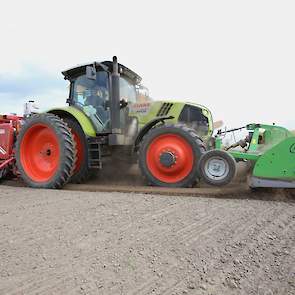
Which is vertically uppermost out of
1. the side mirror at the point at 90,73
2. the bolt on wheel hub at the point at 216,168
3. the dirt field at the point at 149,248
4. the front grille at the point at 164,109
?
the side mirror at the point at 90,73

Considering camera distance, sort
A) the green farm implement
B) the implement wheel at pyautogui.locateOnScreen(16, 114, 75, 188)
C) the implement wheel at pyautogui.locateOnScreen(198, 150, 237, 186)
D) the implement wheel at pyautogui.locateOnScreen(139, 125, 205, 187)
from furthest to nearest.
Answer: the implement wheel at pyautogui.locateOnScreen(16, 114, 75, 188)
the implement wheel at pyautogui.locateOnScreen(139, 125, 205, 187)
the implement wheel at pyautogui.locateOnScreen(198, 150, 237, 186)
the green farm implement

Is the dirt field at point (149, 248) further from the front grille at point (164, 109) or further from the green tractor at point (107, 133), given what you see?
the front grille at point (164, 109)

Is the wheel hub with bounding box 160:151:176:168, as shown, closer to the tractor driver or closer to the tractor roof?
the tractor driver

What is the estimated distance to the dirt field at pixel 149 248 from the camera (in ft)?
6.88

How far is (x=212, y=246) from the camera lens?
268 centimetres

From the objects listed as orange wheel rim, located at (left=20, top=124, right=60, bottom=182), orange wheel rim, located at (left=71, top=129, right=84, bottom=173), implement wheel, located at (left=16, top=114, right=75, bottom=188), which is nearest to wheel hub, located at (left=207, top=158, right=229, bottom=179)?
implement wheel, located at (left=16, top=114, right=75, bottom=188)

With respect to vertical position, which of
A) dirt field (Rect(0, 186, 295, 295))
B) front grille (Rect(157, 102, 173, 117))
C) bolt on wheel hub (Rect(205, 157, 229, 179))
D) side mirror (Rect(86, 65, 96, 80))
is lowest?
dirt field (Rect(0, 186, 295, 295))

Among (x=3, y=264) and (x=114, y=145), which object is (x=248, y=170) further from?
(x=3, y=264)

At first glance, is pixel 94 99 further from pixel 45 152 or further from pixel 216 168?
pixel 216 168

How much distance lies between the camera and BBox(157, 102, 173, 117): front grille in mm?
6320

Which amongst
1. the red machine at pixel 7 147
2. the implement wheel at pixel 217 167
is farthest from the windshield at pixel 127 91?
the red machine at pixel 7 147

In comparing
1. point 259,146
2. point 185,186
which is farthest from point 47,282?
point 259,146

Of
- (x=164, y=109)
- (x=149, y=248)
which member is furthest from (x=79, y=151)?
(x=149, y=248)

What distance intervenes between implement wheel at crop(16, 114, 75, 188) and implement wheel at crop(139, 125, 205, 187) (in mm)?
1343
